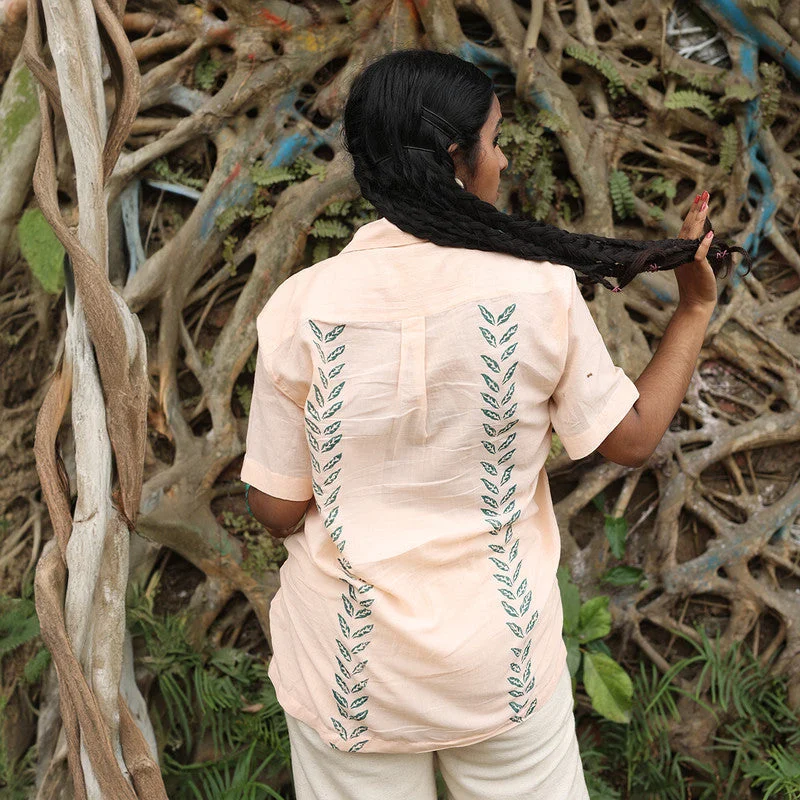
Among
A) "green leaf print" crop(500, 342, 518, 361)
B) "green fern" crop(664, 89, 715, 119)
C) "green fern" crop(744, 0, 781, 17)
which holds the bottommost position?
"green fern" crop(664, 89, 715, 119)

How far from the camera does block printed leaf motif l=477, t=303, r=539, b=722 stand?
114 centimetres

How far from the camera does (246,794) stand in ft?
7.35

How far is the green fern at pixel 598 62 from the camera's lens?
2506 mm

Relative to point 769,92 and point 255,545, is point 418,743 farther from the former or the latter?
point 769,92

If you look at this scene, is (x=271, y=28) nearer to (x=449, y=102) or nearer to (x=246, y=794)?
(x=449, y=102)

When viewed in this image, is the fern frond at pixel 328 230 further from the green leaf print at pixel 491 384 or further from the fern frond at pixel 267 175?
the green leaf print at pixel 491 384

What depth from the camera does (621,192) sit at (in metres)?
2.52

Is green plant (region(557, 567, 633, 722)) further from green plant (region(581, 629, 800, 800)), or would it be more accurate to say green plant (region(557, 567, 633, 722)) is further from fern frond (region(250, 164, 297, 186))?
fern frond (region(250, 164, 297, 186))

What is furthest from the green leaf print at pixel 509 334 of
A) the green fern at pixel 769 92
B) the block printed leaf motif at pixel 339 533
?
the green fern at pixel 769 92

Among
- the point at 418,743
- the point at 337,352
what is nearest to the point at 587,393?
the point at 337,352

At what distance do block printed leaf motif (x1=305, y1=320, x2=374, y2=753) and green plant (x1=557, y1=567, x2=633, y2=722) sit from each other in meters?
1.19

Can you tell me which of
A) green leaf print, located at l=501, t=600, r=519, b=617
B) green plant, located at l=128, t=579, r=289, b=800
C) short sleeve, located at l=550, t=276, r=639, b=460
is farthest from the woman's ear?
green plant, located at l=128, t=579, r=289, b=800

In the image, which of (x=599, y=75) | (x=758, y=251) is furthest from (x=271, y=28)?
(x=758, y=251)

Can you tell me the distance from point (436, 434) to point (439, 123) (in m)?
0.44
